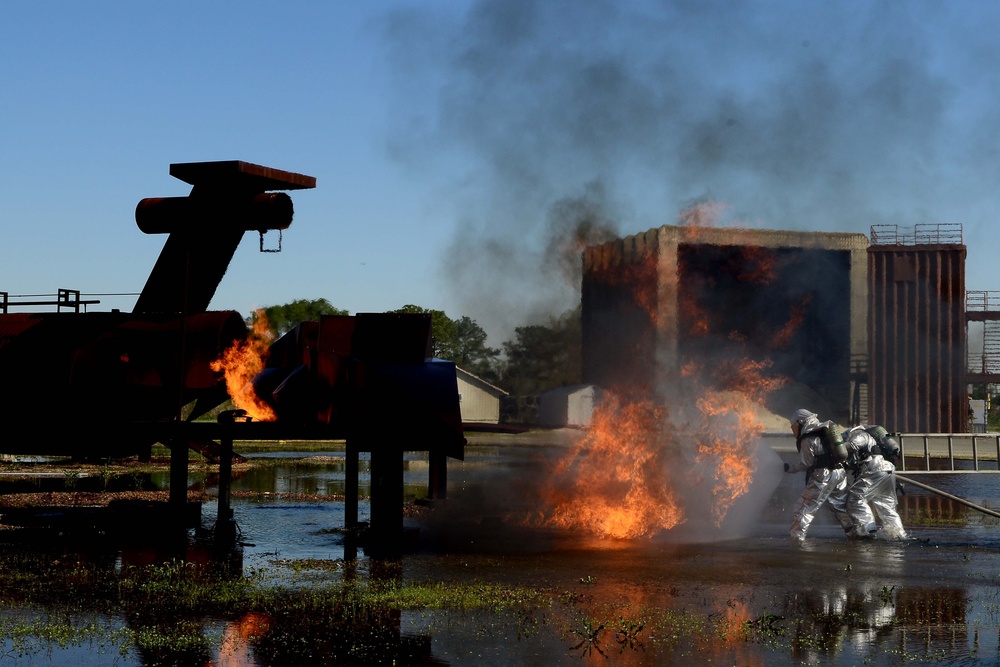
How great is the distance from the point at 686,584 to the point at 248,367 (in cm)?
1080

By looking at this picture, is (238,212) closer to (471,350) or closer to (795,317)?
(795,317)

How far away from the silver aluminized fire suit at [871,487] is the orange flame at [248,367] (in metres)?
9.84

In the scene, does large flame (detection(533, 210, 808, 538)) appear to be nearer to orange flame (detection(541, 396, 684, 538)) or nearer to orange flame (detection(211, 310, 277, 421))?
orange flame (detection(541, 396, 684, 538))

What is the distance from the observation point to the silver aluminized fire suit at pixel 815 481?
16.3m

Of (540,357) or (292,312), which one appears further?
(292,312)

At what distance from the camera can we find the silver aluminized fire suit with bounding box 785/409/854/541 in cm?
1634

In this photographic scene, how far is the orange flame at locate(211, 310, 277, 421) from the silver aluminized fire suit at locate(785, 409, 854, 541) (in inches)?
356

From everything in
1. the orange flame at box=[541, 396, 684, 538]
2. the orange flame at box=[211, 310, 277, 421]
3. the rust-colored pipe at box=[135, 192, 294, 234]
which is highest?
the rust-colored pipe at box=[135, 192, 294, 234]

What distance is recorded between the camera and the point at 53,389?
18656mm

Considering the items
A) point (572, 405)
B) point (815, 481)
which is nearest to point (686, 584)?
point (815, 481)

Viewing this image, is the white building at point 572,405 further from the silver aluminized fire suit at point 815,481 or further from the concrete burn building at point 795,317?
the silver aluminized fire suit at point 815,481

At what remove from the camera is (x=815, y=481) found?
16.4 metres

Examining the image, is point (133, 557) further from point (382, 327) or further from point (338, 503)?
point (338, 503)

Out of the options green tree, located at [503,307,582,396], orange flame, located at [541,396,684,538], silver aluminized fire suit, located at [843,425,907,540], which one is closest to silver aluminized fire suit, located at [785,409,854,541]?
silver aluminized fire suit, located at [843,425,907,540]
